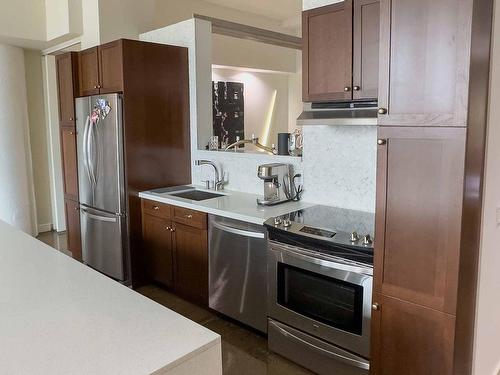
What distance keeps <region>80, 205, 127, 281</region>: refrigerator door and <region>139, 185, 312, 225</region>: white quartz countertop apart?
1.30 ft

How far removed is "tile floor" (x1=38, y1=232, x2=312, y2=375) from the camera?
2.66 meters

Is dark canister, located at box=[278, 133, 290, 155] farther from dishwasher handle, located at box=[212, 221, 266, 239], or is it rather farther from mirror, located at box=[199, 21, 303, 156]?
mirror, located at box=[199, 21, 303, 156]

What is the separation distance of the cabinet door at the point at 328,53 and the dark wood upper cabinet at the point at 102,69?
171cm

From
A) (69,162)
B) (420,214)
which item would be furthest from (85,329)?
(69,162)

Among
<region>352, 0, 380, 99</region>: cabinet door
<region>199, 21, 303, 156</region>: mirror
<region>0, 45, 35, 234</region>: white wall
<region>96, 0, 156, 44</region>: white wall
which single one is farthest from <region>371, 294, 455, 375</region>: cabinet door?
<region>0, 45, 35, 234</region>: white wall

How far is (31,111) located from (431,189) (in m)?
5.38

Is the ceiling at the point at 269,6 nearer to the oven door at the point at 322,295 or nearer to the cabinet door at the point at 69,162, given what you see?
the cabinet door at the point at 69,162

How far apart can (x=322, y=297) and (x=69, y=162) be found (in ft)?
10.5

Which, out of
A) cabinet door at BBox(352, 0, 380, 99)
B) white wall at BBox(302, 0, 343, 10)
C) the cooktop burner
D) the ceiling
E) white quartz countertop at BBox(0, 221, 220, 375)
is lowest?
the cooktop burner

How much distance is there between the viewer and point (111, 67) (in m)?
3.81

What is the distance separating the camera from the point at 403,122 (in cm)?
193

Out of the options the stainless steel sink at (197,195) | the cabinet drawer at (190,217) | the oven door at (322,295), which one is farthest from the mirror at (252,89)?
the oven door at (322,295)

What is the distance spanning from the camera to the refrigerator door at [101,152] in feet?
12.4

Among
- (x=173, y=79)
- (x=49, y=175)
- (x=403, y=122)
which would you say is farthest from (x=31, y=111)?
(x=403, y=122)
